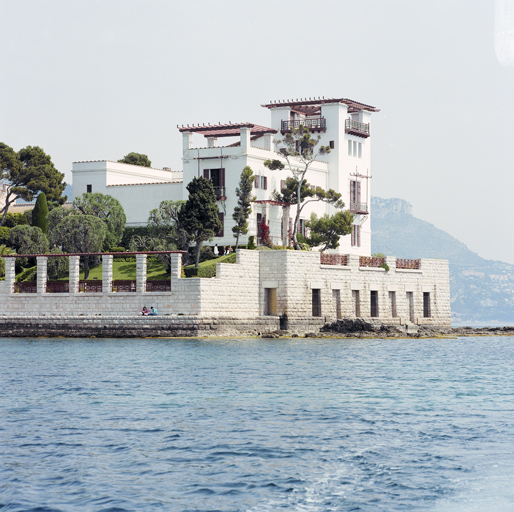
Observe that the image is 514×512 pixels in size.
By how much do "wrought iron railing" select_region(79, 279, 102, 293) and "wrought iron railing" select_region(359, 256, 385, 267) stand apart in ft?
57.6

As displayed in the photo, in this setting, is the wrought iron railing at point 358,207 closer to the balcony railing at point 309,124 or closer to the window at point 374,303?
the balcony railing at point 309,124

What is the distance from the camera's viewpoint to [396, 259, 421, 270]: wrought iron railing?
63.1 meters

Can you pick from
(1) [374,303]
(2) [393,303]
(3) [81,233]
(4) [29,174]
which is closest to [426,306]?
(2) [393,303]

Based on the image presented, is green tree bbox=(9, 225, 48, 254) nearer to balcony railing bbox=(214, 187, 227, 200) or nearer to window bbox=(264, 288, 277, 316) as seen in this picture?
balcony railing bbox=(214, 187, 227, 200)

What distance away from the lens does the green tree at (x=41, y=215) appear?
64.6 m

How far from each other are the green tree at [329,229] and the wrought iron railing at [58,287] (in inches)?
696

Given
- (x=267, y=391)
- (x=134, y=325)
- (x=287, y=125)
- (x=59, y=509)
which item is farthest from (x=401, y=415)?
(x=287, y=125)

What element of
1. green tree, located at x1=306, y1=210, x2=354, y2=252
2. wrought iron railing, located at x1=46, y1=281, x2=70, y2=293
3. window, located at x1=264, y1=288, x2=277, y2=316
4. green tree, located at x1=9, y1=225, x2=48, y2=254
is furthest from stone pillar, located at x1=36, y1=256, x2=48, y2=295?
green tree, located at x1=306, y1=210, x2=354, y2=252

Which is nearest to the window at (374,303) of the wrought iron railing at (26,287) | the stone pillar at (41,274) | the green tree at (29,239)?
A: the stone pillar at (41,274)

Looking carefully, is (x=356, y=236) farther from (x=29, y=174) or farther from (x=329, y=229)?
(x=29, y=174)

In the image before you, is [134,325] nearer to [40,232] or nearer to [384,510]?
[40,232]

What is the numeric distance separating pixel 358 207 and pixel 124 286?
25002 millimetres

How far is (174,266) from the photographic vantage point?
5022 cm

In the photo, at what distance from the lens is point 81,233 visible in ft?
192
